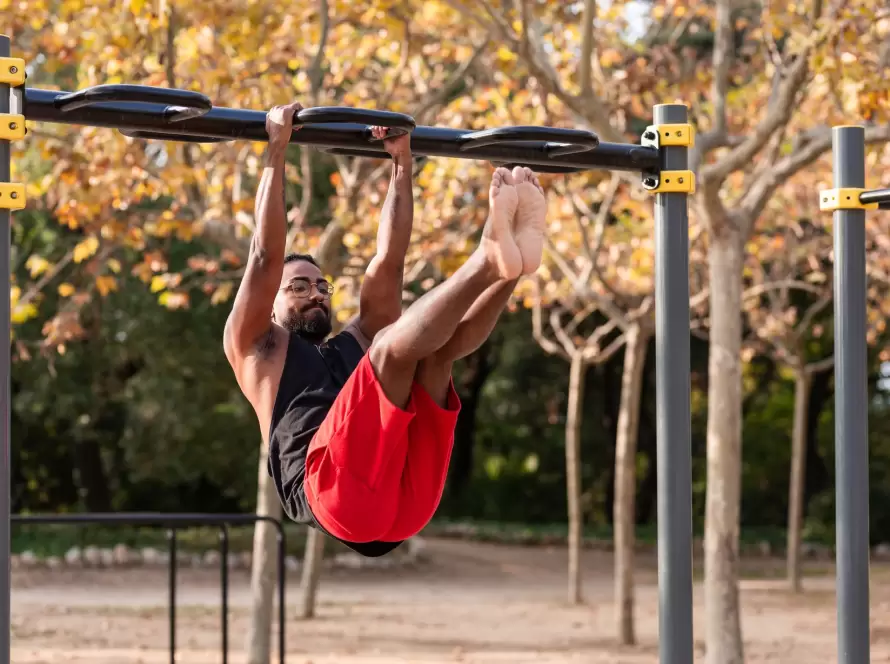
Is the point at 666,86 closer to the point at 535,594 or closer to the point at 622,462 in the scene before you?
the point at 622,462

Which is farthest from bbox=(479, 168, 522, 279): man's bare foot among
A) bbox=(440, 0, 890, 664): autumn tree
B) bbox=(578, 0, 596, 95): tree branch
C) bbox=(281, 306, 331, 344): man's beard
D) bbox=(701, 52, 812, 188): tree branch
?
bbox=(701, 52, 812, 188): tree branch

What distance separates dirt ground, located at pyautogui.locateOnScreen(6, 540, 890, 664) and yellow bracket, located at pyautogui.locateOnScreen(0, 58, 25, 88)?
7372 millimetres

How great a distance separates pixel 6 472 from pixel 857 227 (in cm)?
276

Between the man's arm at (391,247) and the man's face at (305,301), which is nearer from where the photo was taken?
the man's arm at (391,247)

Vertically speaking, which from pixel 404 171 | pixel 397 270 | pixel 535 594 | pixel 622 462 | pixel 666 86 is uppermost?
pixel 666 86

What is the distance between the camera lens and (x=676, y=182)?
13.1ft

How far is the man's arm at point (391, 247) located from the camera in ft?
12.6

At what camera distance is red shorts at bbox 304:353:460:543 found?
341 centimetres

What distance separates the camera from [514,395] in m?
21.1

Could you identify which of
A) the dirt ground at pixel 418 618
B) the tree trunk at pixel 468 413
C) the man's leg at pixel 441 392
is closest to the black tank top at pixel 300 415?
the man's leg at pixel 441 392

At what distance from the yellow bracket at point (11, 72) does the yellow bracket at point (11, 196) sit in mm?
277

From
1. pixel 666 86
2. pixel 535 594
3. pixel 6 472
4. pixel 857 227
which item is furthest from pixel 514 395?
pixel 6 472

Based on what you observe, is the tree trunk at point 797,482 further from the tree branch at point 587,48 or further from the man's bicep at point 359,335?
the man's bicep at point 359,335

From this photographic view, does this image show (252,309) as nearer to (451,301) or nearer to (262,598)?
(451,301)
